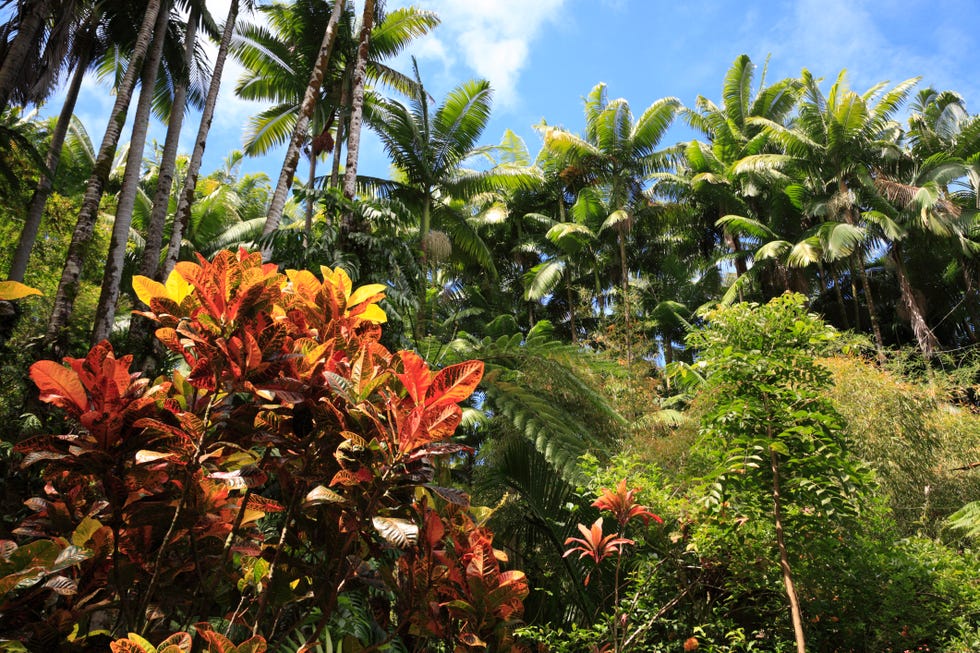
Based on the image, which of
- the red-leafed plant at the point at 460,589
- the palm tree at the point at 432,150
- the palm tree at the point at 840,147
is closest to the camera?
the red-leafed plant at the point at 460,589

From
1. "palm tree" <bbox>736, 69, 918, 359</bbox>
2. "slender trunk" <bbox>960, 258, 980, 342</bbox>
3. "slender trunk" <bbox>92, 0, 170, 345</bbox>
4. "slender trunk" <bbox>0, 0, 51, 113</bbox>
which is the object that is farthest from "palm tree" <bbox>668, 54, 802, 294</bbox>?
"slender trunk" <bbox>0, 0, 51, 113</bbox>

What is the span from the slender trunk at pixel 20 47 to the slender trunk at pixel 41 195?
0.97 meters

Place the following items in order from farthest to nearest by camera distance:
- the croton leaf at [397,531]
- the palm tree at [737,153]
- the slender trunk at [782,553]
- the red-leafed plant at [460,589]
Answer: the palm tree at [737,153] < the slender trunk at [782,553] < the red-leafed plant at [460,589] < the croton leaf at [397,531]

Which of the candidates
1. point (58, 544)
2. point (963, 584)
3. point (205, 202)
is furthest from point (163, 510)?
point (205, 202)

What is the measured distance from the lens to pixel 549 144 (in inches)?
622

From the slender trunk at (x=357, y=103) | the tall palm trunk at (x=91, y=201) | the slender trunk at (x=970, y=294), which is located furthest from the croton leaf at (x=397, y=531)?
the slender trunk at (x=970, y=294)

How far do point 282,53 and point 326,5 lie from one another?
1213 mm

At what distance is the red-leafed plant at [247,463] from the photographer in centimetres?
117

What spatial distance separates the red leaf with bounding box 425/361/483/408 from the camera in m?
1.22

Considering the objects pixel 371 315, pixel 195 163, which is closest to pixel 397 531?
pixel 371 315

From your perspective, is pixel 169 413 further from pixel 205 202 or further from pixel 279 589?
pixel 205 202

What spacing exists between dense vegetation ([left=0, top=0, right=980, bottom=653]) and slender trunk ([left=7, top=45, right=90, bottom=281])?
0.08 meters

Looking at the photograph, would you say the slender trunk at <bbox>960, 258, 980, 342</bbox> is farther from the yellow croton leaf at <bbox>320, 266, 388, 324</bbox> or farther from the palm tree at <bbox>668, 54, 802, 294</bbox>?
the yellow croton leaf at <bbox>320, 266, 388, 324</bbox>

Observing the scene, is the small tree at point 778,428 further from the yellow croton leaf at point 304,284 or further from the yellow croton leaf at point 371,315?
the yellow croton leaf at point 304,284
